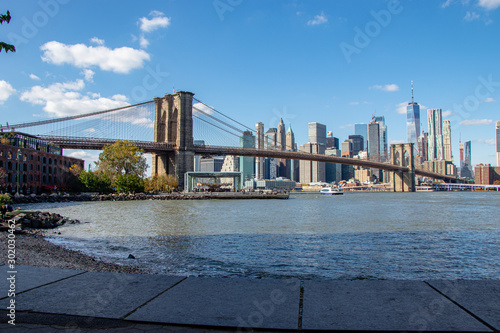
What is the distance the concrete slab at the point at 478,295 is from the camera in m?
2.95

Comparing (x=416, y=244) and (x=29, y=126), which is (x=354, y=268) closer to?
(x=416, y=244)

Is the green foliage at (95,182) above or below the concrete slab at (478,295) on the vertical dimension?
above

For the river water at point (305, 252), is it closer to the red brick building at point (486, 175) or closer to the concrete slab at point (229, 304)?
the concrete slab at point (229, 304)

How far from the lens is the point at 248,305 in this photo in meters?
3.32

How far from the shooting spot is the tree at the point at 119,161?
61.0 metres

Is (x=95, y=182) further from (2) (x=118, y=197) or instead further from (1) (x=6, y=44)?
(1) (x=6, y=44)

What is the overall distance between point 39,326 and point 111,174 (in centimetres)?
6396

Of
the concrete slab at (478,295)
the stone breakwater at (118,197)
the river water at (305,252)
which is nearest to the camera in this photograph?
the concrete slab at (478,295)

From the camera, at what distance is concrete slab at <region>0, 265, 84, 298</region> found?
12.8ft

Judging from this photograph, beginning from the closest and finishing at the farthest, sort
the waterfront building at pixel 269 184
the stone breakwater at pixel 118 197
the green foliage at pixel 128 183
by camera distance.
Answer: the stone breakwater at pixel 118 197 < the green foliage at pixel 128 183 < the waterfront building at pixel 269 184

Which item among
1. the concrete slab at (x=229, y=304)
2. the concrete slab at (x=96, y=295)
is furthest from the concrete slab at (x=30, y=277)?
the concrete slab at (x=229, y=304)

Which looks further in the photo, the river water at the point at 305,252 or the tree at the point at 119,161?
the tree at the point at 119,161

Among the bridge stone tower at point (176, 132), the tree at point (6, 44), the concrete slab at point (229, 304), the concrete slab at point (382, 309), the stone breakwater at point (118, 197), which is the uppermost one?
the bridge stone tower at point (176, 132)

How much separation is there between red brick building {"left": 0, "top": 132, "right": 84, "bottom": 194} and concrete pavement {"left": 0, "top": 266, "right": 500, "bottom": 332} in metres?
47.8
